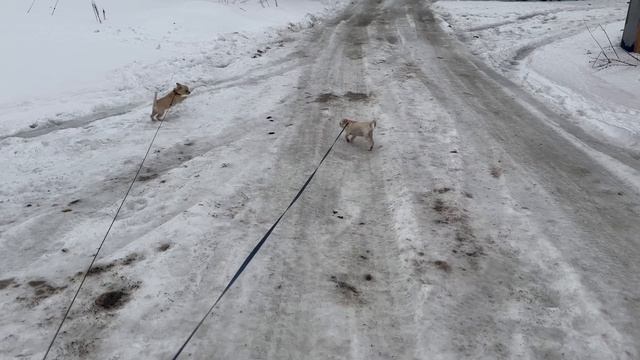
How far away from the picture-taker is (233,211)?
455 centimetres

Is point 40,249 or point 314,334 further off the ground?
point 40,249

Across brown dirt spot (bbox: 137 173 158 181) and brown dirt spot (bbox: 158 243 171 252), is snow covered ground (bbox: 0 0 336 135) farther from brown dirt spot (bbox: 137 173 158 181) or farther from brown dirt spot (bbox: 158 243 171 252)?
brown dirt spot (bbox: 158 243 171 252)

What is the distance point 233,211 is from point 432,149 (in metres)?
2.67

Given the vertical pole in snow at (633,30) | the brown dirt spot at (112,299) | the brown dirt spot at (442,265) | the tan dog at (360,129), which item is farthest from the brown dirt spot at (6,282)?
the vertical pole in snow at (633,30)

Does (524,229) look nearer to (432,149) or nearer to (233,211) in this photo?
(432,149)

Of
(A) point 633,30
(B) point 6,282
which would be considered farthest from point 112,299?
(A) point 633,30

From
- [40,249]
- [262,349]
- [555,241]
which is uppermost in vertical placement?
[40,249]

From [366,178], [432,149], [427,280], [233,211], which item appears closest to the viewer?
[427,280]

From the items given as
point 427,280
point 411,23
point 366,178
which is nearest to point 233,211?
point 366,178

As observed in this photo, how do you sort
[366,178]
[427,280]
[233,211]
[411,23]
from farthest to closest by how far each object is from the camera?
[411,23], [366,178], [233,211], [427,280]

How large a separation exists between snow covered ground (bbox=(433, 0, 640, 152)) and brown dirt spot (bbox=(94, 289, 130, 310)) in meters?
6.17

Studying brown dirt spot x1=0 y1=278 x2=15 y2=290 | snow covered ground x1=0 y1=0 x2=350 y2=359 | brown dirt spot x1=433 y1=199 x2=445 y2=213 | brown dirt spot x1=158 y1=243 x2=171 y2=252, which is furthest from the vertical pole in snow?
brown dirt spot x1=0 y1=278 x2=15 y2=290

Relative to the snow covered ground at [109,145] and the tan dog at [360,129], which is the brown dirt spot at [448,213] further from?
the snow covered ground at [109,145]

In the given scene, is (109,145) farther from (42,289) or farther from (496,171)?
(496,171)
